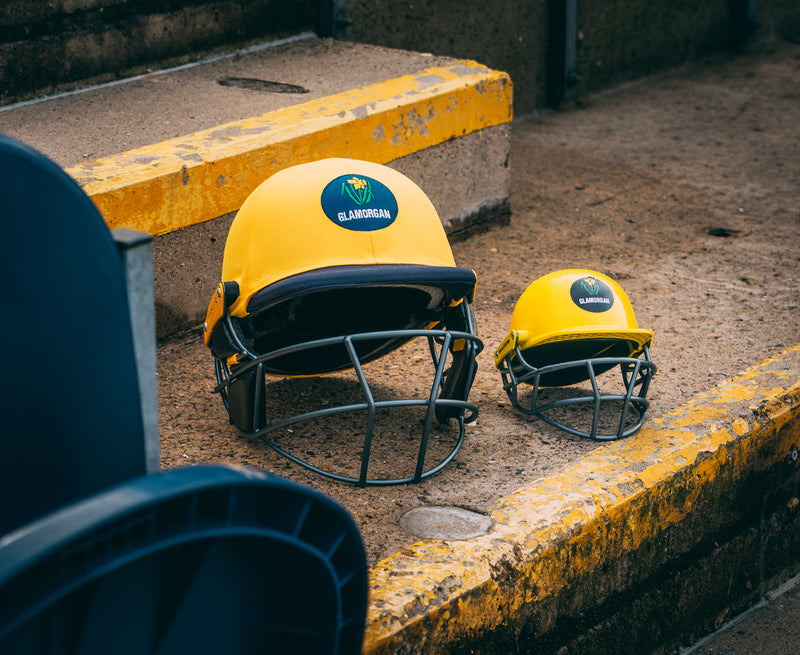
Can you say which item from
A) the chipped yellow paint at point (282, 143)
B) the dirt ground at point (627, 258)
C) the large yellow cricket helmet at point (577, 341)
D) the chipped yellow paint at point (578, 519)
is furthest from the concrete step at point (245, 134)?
the chipped yellow paint at point (578, 519)

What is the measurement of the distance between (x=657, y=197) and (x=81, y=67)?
103 inches

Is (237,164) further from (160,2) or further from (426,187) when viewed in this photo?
(160,2)

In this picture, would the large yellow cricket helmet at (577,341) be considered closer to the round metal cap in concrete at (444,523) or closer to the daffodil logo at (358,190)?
the round metal cap in concrete at (444,523)

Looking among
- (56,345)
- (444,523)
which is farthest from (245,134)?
(56,345)

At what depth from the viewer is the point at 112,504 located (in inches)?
39.1

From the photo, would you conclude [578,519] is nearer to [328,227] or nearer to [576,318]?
[576,318]

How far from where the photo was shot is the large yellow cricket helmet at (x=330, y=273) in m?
2.11

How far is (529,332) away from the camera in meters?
2.51

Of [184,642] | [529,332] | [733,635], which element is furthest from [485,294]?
[184,642]

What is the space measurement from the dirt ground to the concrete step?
0.26m

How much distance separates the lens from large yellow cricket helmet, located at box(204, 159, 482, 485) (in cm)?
211

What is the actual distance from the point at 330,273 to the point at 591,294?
2.49 feet

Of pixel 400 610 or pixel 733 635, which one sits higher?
pixel 400 610

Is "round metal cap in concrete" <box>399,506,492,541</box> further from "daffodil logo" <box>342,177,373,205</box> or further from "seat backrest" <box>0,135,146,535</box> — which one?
"seat backrest" <box>0,135,146,535</box>
